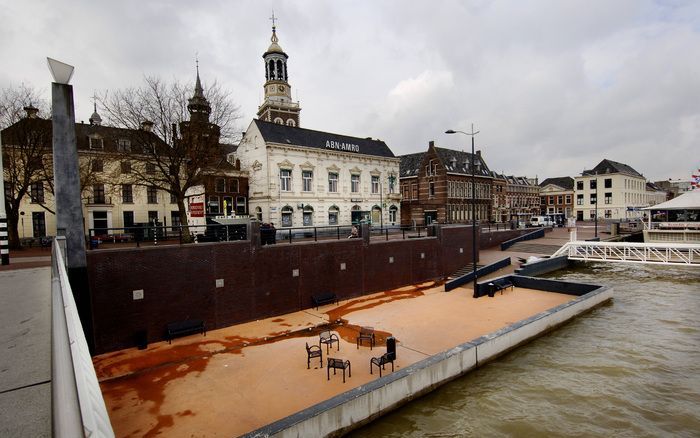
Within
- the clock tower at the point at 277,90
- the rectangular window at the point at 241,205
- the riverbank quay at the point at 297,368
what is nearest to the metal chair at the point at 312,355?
the riverbank quay at the point at 297,368

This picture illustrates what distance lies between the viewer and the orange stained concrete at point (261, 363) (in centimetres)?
1020

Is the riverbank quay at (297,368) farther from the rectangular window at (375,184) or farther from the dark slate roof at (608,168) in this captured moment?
the dark slate roof at (608,168)

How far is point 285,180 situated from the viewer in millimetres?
37250

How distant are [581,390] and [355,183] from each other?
33.8 m

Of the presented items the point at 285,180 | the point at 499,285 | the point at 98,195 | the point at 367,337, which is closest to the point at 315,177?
the point at 285,180

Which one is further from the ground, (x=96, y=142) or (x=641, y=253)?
(x=96, y=142)

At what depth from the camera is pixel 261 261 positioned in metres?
19.6

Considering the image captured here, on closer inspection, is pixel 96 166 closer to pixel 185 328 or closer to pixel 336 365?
pixel 185 328

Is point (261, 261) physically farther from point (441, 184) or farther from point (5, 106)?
point (441, 184)

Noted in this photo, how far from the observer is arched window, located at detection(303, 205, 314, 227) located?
126 ft

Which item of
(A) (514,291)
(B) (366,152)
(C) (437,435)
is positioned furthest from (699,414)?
(B) (366,152)

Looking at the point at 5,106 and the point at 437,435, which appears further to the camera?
the point at 5,106

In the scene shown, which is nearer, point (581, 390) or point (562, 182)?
point (581, 390)

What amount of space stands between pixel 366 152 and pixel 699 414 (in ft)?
126
